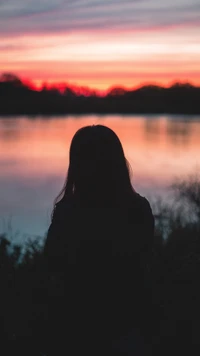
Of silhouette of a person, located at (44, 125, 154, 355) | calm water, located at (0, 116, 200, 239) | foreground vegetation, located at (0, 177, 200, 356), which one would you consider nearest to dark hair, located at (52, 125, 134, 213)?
silhouette of a person, located at (44, 125, 154, 355)

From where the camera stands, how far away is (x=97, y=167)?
2.07m

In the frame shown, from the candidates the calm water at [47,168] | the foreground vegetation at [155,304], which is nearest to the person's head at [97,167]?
the foreground vegetation at [155,304]

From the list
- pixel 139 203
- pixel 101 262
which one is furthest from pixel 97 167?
pixel 101 262

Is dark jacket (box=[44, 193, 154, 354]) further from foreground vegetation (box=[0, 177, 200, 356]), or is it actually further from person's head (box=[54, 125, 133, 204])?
foreground vegetation (box=[0, 177, 200, 356])

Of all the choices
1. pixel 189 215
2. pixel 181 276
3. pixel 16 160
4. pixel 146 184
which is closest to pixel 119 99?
pixel 16 160

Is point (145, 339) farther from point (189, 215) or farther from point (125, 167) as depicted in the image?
point (189, 215)

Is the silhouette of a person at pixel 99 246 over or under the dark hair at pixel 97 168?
under

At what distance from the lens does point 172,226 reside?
1215 cm

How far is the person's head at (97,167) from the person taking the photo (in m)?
2.06

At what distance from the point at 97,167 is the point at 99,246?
333 mm

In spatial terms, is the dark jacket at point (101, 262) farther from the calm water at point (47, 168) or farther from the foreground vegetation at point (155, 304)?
the calm water at point (47, 168)

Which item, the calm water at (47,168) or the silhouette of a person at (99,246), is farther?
the calm water at (47,168)

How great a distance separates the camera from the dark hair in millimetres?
2057

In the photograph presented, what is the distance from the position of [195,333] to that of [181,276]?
67cm
